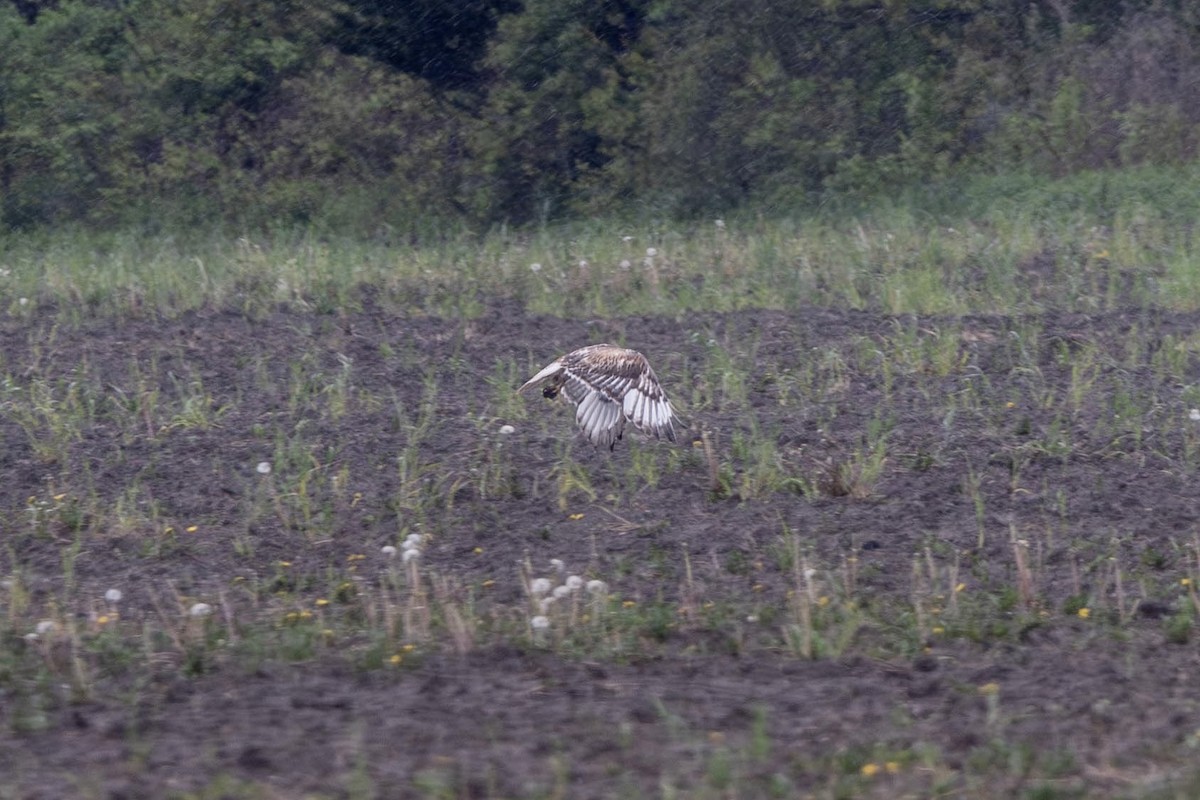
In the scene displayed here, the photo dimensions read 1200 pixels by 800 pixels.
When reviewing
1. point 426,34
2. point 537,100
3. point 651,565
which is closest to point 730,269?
point 651,565

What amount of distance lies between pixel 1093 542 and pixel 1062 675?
4.78 feet

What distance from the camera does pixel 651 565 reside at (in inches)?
233

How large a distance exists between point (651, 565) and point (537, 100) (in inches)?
620

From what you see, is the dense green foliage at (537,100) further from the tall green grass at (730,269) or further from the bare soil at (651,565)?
the bare soil at (651,565)

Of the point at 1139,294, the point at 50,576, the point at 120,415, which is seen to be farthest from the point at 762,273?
the point at 50,576

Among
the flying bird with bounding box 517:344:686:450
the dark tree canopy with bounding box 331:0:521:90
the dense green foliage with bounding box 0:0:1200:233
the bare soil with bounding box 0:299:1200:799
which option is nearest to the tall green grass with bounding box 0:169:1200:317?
the bare soil with bounding box 0:299:1200:799

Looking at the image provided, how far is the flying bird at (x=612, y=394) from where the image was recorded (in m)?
6.98

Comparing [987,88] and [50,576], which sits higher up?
[987,88]

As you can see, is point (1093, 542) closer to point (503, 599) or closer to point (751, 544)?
point (751, 544)

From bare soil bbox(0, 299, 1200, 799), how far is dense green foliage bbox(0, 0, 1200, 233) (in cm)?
966

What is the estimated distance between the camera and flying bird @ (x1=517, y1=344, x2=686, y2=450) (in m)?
6.98

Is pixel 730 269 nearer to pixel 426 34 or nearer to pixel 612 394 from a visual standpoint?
pixel 612 394

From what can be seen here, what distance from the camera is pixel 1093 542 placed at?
597 cm

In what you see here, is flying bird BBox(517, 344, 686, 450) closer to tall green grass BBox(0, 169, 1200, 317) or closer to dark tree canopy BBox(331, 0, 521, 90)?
tall green grass BBox(0, 169, 1200, 317)
